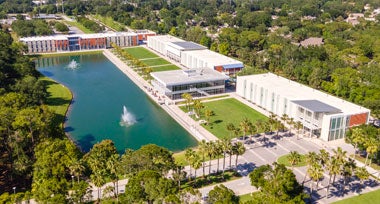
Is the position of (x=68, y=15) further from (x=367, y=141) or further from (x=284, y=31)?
(x=367, y=141)

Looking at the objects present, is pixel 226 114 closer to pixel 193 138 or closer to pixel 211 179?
pixel 193 138

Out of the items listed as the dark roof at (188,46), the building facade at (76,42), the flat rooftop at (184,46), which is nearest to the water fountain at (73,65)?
the building facade at (76,42)

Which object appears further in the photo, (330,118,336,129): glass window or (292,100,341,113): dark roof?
(292,100,341,113): dark roof

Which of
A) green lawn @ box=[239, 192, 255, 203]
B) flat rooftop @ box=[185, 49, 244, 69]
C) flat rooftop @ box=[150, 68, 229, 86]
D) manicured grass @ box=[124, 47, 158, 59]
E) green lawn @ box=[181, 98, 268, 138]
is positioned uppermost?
flat rooftop @ box=[185, 49, 244, 69]

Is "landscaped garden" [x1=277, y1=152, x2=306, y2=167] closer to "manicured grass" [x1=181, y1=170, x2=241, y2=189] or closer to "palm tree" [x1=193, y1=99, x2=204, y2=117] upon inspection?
"manicured grass" [x1=181, y1=170, x2=241, y2=189]

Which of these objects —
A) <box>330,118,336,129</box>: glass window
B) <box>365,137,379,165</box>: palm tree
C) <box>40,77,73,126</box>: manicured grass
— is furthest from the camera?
<box>40,77,73,126</box>: manicured grass

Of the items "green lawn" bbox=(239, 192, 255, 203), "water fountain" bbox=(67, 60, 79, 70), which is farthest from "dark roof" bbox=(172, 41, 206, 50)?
"green lawn" bbox=(239, 192, 255, 203)

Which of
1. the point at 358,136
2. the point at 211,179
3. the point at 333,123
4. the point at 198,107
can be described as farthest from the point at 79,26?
the point at 358,136

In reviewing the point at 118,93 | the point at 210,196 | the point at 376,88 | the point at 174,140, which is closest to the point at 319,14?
the point at 376,88
